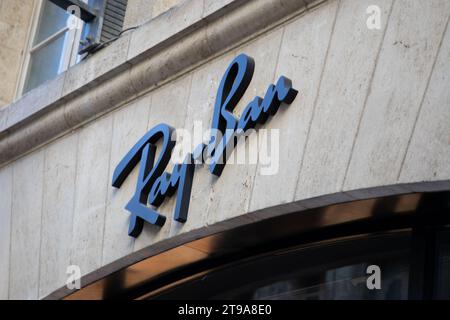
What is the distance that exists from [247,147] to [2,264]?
11.1 feet

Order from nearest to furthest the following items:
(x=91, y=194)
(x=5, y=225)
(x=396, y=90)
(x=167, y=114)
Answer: (x=396, y=90), (x=167, y=114), (x=91, y=194), (x=5, y=225)

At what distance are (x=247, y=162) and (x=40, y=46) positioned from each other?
4971mm

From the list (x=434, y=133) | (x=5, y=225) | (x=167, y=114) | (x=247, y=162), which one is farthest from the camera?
(x=5, y=225)

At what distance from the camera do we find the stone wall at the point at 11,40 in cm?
1141

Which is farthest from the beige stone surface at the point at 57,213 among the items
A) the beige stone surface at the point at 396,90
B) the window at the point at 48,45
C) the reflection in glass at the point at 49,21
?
the beige stone surface at the point at 396,90

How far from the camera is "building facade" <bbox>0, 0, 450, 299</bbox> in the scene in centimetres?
613

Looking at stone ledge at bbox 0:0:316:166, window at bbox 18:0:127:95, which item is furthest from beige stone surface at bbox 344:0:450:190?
window at bbox 18:0:127:95

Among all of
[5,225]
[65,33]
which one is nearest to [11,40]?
[65,33]

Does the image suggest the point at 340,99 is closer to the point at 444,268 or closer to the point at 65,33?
the point at 444,268

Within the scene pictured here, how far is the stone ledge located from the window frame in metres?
1.01

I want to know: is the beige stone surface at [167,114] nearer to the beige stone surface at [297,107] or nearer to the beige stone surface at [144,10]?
the beige stone surface at [297,107]

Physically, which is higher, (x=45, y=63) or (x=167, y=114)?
(x=45, y=63)

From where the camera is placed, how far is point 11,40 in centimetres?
1159

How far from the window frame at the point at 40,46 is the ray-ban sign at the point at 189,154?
271 cm
